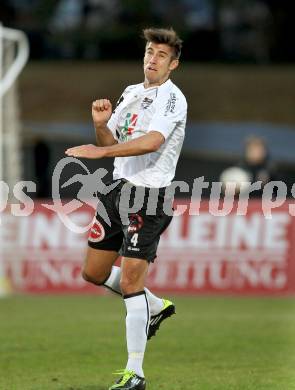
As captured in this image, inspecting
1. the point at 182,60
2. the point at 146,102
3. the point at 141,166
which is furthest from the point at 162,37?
the point at 182,60

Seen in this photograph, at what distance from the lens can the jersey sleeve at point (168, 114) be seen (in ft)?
26.7

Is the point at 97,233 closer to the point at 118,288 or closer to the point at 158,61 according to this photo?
the point at 118,288

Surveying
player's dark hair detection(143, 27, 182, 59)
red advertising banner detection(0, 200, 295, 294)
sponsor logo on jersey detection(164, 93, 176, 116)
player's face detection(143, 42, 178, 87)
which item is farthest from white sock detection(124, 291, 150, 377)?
red advertising banner detection(0, 200, 295, 294)

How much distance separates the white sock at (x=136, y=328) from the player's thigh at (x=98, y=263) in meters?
0.47

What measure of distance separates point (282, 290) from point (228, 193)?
173cm

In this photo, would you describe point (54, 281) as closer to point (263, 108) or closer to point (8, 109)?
point (8, 109)

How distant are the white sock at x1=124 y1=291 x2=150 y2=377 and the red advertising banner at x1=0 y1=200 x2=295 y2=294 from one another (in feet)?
30.8

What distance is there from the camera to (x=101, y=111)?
330 inches

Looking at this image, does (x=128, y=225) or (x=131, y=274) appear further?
(x=128, y=225)

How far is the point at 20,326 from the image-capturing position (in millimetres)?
13109

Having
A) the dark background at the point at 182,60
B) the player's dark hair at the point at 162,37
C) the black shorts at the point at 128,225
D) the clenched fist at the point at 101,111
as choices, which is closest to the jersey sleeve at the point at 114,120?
the clenched fist at the point at 101,111

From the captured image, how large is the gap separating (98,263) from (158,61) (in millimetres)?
1588

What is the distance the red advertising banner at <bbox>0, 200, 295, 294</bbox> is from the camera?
17.8m

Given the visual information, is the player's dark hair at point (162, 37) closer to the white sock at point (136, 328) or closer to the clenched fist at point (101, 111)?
the clenched fist at point (101, 111)
